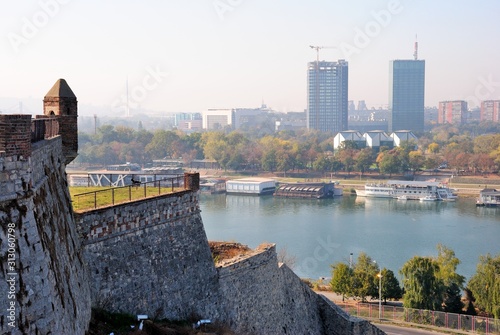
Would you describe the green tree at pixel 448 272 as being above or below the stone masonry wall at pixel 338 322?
below

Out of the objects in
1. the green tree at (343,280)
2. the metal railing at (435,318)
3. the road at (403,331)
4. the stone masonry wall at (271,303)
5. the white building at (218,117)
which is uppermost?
the white building at (218,117)

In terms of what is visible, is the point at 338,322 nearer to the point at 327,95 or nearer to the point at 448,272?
the point at 448,272

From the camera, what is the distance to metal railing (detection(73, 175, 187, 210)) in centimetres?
832

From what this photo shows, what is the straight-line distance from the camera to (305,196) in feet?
183

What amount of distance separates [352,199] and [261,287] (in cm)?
4566

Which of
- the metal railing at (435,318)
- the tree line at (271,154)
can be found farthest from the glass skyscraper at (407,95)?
the metal railing at (435,318)

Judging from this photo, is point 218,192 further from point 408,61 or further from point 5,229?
point 408,61

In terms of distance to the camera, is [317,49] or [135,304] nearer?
[135,304]

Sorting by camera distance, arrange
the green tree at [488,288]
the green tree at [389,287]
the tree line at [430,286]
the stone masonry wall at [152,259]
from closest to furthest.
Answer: the stone masonry wall at [152,259]
the green tree at [488,288]
the tree line at [430,286]
the green tree at [389,287]

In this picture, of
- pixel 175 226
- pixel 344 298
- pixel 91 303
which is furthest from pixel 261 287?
pixel 344 298

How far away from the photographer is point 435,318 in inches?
736

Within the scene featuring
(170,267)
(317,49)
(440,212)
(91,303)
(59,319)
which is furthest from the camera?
(317,49)

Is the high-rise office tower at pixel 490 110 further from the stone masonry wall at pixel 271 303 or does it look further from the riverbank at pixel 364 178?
the stone masonry wall at pixel 271 303

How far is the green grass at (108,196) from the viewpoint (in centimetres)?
826
